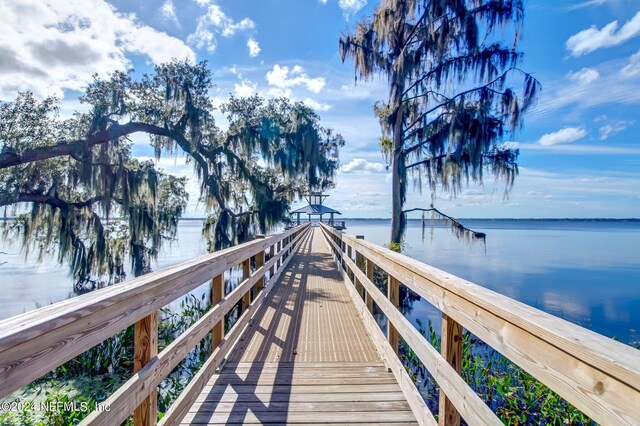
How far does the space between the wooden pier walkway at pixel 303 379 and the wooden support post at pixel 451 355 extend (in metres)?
0.64

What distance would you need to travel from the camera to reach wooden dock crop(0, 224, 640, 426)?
33.2 inches

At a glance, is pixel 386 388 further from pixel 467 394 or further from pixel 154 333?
pixel 154 333

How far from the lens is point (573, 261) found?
78.7 ft

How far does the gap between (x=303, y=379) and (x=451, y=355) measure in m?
1.52

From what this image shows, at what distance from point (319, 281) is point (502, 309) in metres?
5.91

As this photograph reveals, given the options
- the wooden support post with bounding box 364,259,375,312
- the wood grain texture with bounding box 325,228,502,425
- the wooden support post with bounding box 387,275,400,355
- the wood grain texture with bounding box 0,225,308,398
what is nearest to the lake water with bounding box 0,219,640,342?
the wooden support post with bounding box 364,259,375,312

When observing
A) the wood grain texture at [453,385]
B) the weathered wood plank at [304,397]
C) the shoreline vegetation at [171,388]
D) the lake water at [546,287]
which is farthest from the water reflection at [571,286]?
the wood grain texture at [453,385]

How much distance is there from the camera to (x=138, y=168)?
11578 millimetres

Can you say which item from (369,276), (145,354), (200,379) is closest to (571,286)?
(369,276)

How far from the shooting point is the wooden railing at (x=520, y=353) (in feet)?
2.39

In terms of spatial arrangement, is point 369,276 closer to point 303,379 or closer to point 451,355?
point 303,379

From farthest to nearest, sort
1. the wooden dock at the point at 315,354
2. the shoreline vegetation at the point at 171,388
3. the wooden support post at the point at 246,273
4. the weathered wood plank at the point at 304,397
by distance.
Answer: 1. the wooden support post at the point at 246,273
2. the shoreline vegetation at the point at 171,388
3. the weathered wood plank at the point at 304,397
4. the wooden dock at the point at 315,354

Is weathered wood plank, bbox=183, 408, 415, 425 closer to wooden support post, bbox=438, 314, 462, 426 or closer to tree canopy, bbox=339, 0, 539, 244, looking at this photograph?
wooden support post, bbox=438, 314, 462, 426

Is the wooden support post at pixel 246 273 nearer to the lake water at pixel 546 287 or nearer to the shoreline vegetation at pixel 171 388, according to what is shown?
the shoreline vegetation at pixel 171 388
